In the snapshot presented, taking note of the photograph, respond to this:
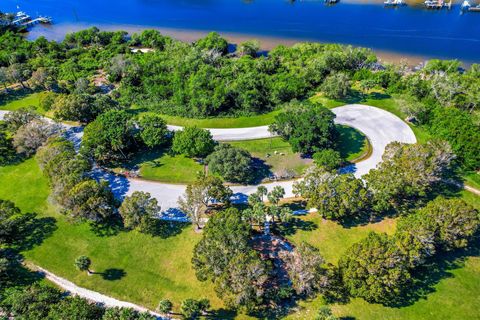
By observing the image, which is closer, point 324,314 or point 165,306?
point 324,314

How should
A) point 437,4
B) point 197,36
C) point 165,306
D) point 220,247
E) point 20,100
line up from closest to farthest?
point 165,306 < point 220,247 < point 20,100 < point 197,36 < point 437,4

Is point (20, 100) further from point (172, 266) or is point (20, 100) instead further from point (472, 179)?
point (472, 179)

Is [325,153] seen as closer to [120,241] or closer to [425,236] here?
[425,236]

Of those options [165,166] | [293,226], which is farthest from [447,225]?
[165,166]

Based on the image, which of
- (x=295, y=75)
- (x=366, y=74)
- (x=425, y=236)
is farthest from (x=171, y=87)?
(x=425, y=236)

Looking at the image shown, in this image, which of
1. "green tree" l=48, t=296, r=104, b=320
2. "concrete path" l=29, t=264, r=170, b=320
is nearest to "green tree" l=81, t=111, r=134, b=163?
"concrete path" l=29, t=264, r=170, b=320

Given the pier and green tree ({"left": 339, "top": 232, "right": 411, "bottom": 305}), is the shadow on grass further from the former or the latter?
the pier

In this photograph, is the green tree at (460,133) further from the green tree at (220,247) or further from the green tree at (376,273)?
the green tree at (220,247)
